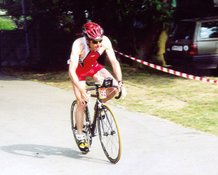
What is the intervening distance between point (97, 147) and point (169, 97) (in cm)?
423

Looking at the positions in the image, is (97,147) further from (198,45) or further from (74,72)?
(198,45)

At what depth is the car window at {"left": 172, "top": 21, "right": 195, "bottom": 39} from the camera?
13828mm

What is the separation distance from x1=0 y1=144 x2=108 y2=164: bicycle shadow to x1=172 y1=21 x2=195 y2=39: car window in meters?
7.86

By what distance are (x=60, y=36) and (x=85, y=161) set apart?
12.1 m

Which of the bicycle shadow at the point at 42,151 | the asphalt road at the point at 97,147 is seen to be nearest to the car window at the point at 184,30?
the asphalt road at the point at 97,147

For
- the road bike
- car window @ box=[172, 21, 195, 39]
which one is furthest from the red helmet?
car window @ box=[172, 21, 195, 39]

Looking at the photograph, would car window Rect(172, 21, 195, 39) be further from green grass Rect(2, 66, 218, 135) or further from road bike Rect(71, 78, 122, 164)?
road bike Rect(71, 78, 122, 164)

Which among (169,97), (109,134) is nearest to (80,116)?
(109,134)

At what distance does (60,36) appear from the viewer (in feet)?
58.7

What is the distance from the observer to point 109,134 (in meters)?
6.05

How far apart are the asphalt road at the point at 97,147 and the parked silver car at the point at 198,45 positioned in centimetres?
437

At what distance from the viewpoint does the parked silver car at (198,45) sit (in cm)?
1348

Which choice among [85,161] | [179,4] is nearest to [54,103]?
[85,161]

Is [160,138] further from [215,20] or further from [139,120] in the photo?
[215,20]
